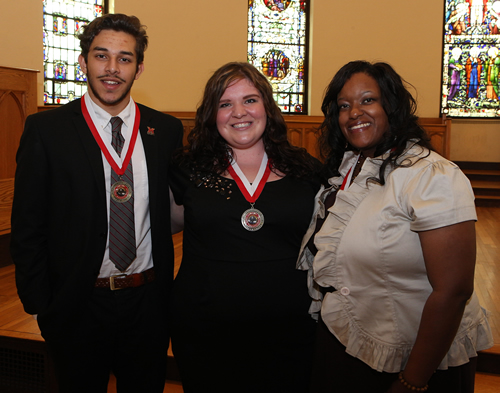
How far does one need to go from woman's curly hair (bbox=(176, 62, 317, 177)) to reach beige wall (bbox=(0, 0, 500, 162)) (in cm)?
727

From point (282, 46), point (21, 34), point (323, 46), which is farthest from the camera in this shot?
point (282, 46)

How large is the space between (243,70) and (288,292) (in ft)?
3.10

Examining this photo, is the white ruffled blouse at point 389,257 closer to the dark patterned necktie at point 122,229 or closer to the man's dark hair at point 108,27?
the dark patterned necktie at point 122,229

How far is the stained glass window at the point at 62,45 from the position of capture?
8.07 m

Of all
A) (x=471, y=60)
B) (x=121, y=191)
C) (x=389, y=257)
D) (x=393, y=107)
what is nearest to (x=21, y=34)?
(x=121, y=191)

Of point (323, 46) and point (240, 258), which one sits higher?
point (323, 46)

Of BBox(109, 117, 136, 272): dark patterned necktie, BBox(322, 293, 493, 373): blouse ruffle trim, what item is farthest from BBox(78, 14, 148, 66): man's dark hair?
BBox(322, 293, 493, 373): blouse ruffle trim

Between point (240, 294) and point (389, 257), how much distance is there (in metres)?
0.64

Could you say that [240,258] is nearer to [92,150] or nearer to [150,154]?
[150,154]

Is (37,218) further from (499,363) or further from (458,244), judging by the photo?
(499,363)

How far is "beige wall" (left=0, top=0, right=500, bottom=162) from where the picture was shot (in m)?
9.00

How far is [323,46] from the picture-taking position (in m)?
9.57

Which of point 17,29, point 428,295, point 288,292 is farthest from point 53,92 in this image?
point 428,295

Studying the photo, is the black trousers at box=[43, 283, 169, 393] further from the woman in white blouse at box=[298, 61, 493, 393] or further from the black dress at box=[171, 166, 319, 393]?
the woman in white blouse at box=[298, 61, 493, 393]
